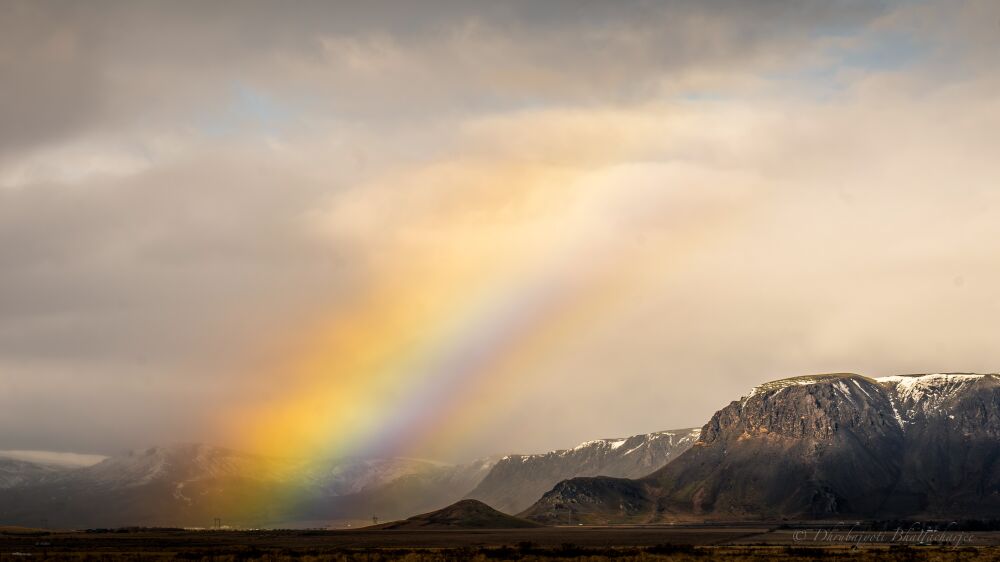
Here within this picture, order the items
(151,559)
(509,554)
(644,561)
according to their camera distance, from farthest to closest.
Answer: (509,554) < (151,559) < (644,561)

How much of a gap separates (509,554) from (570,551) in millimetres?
16251

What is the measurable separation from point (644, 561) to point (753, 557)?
20171mm

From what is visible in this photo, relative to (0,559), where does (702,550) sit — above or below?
below

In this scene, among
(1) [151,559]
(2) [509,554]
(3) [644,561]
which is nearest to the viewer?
(3) [644,561]

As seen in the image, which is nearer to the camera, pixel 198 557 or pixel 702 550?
pixel 198 557

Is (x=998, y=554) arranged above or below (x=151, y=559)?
below

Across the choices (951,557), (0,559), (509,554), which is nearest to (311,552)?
(509,554)

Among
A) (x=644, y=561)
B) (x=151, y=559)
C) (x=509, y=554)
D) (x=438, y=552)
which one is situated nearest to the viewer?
(x=644, y=561)

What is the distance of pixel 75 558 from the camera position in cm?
15400

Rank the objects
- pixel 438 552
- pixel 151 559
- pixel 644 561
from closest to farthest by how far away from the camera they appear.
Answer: pixel 644 561
pixel 151 559
pixel 438 552

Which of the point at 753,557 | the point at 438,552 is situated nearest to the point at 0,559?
the point at 438,552

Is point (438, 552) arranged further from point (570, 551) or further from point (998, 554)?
point (998, 554)

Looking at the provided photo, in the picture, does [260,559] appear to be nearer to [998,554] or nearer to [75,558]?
[75,558]

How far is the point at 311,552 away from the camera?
17862cm
